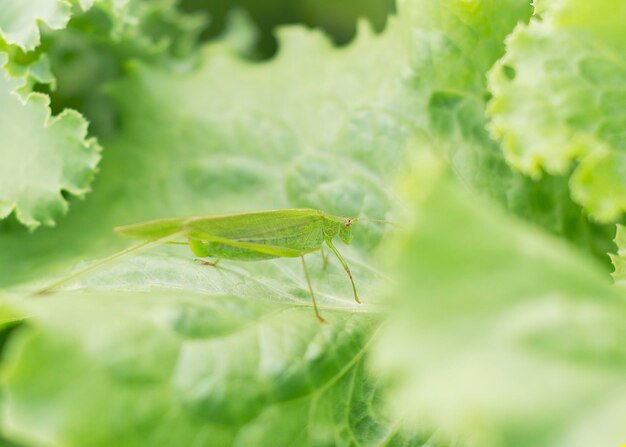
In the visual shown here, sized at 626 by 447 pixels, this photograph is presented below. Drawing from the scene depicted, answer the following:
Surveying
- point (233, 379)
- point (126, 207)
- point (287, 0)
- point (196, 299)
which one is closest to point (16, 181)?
point (126, 207)

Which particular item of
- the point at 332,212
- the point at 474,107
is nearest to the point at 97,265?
the point at 332,212

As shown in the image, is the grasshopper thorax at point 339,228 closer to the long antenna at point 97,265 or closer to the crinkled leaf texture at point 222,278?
the crinkled leaf texture at point 222,278

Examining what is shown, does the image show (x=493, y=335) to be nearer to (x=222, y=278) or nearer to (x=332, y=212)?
(x=222, y=278)

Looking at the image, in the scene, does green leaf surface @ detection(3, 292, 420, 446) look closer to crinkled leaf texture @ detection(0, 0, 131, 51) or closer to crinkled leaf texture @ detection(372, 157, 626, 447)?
crinkled leaf texture @ detection(372, 157, 626, 447)

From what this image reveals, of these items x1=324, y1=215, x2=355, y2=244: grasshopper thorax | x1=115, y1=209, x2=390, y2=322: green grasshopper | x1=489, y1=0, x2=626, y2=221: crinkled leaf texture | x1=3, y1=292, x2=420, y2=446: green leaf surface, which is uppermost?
x1=489, y1=0, x2=626, y2=221: crinkled leaf texture

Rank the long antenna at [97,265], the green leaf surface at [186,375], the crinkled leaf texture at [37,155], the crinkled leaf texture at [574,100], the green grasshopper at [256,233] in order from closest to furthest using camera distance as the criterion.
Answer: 1. the green leaf surface at [186,375]
2. the crinkled leaf texture at [574,100]
3. the long antenna at [97,265]
4. the green grasshopper at [256,233]
5. the crinkled leaf texture at [37,155]

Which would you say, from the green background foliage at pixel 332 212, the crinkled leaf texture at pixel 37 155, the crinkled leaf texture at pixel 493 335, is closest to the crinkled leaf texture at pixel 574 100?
the green background foliage at pixel 332 212

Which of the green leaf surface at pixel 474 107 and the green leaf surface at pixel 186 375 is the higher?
the green leaf surface at pixel 474 107

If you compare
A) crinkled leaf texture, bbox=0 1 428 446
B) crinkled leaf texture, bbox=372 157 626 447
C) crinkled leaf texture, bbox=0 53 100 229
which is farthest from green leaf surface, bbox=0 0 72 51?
crinkled leaf texture, bbox=372 157 626 447
